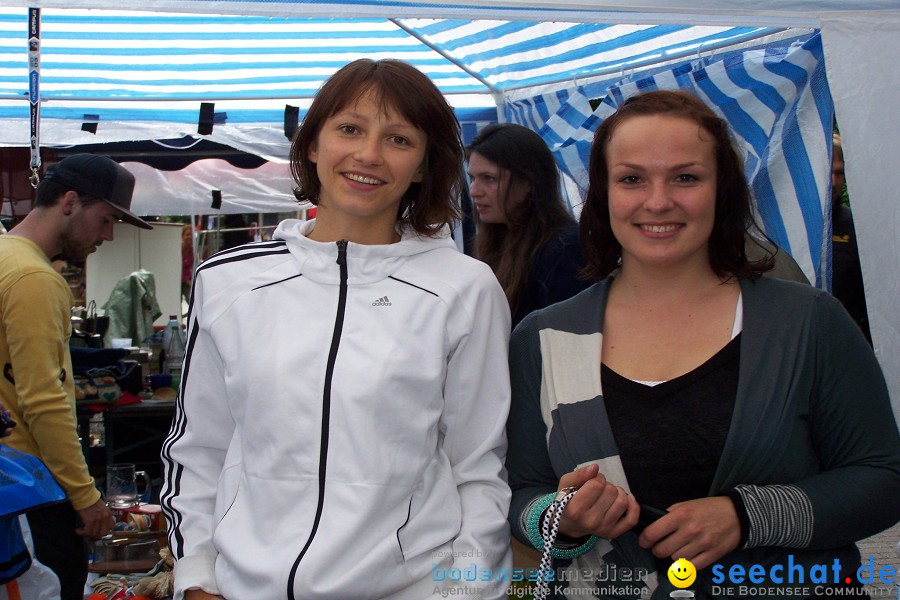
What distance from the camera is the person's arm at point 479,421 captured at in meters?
1.67

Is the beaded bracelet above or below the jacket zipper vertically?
below

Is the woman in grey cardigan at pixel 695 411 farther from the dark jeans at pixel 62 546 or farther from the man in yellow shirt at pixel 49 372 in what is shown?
the dark jeans at pixel 62 546

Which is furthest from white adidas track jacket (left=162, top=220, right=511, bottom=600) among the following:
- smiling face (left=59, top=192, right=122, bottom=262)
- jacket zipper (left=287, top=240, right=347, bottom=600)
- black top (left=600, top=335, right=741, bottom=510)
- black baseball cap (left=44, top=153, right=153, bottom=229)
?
black baseball cap (left=44, top=153, right=153, bottom=229)

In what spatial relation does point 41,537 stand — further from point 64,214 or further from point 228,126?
point 228,126

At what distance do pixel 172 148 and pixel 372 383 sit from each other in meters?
5.71

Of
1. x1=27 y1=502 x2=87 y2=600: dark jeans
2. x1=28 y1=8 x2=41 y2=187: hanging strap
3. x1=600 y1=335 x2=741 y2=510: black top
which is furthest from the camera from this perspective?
x1=28 y1=8 x2=41 y2=187: hanging strap

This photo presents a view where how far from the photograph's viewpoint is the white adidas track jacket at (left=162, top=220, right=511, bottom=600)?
156 centimetres

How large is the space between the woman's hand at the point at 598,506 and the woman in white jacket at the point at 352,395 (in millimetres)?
185

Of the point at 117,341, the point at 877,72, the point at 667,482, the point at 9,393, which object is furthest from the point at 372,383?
the point at 117,341

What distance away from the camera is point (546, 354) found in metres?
1.80

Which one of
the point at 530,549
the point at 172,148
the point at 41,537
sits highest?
the point at 172,148

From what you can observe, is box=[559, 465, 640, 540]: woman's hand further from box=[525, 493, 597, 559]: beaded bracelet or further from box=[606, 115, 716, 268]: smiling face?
box=[606, 115, 716, 268]: smiling face

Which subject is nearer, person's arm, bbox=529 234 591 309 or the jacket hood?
the jacket hood

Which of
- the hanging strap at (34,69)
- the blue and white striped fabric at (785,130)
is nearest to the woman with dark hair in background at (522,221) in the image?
the blue and white striped fabric at (785,130)
